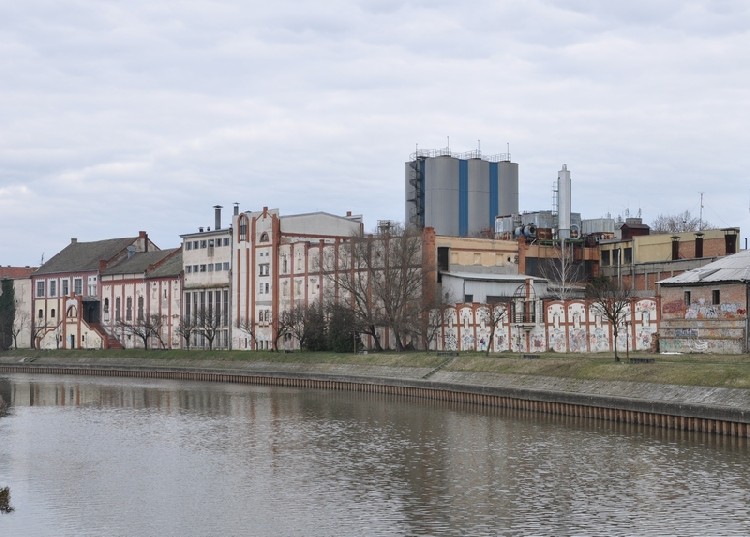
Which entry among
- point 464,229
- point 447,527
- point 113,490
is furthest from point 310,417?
point 464,229

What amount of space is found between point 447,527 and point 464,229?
109 m

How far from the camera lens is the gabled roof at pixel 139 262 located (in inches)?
5413

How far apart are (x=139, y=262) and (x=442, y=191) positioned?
129ft

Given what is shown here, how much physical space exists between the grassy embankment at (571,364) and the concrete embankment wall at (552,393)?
0.76 metres

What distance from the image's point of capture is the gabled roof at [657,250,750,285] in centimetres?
7194

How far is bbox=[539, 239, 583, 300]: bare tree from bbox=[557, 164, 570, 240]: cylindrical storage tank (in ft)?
4.88

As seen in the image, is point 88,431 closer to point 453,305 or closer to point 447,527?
point 447,527

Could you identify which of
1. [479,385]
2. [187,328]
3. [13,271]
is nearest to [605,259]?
[479,385]

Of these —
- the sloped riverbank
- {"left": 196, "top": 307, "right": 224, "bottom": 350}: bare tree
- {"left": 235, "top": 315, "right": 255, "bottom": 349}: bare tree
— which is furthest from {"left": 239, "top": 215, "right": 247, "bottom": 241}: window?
the sloped riverbank

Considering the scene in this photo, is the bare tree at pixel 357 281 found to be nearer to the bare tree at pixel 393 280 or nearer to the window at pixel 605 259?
the bare tree at pixel 393 280

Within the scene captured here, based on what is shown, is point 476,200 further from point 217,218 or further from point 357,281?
point 357,281

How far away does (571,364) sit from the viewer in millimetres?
67938

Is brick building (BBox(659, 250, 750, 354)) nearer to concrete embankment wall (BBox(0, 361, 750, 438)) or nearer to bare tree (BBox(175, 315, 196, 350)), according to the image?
concrete embankment wall (BBox(0, 361, 750, 438))

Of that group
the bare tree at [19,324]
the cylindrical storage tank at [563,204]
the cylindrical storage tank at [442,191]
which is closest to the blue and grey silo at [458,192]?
the cylindrical storage tank at [442,191]
